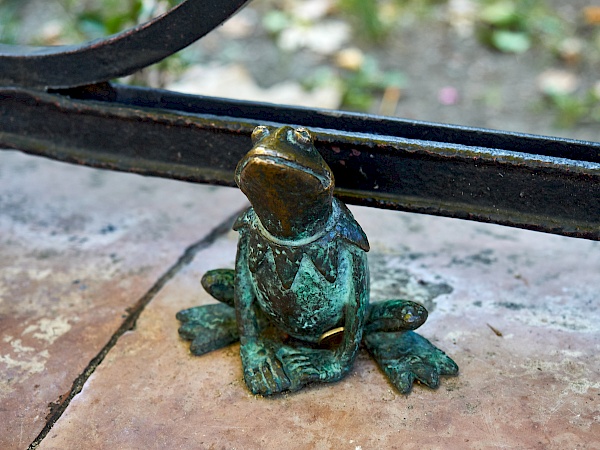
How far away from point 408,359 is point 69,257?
46.5 inches

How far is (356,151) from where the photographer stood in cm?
178

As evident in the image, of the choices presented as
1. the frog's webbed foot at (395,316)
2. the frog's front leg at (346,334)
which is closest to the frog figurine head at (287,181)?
the frog's front leg at (346,334)

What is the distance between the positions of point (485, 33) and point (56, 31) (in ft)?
9.45

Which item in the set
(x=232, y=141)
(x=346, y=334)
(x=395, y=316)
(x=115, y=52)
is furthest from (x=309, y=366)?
(x=115, y=52)

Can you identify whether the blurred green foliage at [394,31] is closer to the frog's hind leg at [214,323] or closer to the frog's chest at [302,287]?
the frog's hind leg at [214,323]

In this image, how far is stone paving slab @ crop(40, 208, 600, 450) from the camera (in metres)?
1.63

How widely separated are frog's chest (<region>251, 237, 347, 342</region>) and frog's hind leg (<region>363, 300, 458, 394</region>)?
124mm

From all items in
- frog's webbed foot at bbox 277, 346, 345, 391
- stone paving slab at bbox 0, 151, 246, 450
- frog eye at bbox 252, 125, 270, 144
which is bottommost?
stone paving slab at bbox 0, 151, 246, 450

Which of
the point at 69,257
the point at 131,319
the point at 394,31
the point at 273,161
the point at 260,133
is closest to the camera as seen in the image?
the point at 273,161

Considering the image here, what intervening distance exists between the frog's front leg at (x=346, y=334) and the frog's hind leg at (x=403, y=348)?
0.07 meters

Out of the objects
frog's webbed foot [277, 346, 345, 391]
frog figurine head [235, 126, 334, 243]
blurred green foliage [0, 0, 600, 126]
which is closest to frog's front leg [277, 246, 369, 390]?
frog's webbed foot [277, 346, 345, 391]

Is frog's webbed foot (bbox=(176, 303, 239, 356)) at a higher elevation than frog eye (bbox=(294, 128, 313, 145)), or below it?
below

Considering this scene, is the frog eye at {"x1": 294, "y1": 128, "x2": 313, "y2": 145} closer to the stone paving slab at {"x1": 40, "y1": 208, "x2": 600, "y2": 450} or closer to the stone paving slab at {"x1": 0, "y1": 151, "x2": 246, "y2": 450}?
the stone paving slab at {"x1": 40, "y1": 208, "x2": 600, "y2": 450}

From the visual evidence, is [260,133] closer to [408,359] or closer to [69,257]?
[408,359]
